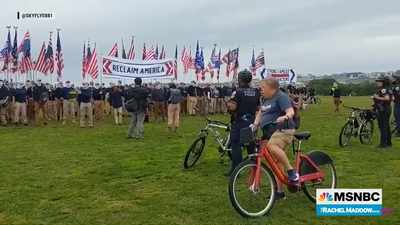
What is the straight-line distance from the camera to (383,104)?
11234 mm

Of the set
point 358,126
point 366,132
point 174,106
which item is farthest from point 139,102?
point 366,132

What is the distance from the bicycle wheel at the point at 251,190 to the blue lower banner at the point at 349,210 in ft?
2.43

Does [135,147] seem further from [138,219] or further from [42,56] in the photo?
[42,56]

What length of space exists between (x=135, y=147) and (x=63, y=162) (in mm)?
2696

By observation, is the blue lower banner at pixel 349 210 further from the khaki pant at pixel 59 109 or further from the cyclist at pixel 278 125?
the khaki pant at pixel 59 109

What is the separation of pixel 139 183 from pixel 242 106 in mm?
2374

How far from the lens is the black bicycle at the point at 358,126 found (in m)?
12.1

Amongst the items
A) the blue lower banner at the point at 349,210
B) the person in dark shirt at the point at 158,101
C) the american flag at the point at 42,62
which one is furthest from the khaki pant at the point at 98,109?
the blue lower banner at the point at 349,210

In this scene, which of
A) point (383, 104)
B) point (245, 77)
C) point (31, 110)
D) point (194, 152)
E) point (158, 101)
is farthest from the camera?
point (158, 101)

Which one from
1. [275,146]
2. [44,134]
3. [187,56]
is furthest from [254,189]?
[187,56]

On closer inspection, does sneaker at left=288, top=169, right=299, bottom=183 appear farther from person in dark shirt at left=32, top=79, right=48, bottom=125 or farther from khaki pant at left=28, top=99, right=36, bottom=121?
khaki pant at left=28, top=99, right=36, bottom=121

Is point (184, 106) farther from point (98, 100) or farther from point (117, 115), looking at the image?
point (117, 115)

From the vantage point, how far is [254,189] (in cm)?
572

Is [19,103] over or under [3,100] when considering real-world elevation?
under
